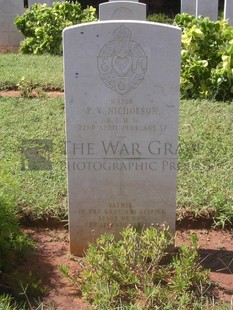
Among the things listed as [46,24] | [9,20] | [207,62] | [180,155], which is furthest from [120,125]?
[9,20]

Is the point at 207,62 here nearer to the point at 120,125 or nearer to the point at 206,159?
the point at 206,159

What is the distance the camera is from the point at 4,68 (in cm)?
844

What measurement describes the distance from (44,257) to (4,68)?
5.37 metres

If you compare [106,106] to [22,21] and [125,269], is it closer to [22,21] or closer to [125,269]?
[125,269]

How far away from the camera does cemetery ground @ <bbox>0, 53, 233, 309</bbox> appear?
3449 mm

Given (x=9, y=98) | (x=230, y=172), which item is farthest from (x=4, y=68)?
(x=230, y=172)

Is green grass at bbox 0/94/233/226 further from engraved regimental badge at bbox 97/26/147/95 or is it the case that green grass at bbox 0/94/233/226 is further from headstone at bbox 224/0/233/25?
headstone at bbox 224/0/233/25

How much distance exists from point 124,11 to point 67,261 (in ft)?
10.9

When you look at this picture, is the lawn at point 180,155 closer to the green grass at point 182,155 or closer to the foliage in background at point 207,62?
the green grass at point 182,155

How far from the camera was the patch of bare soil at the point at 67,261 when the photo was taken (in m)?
3.13

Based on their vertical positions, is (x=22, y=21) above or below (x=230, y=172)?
above

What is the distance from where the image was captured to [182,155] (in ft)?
16.3

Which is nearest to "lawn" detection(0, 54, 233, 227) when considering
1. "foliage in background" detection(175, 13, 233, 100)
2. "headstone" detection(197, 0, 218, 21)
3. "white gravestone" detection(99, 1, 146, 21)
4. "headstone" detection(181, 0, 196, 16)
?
"foliage in background" detection(175, 13, 233, 100)

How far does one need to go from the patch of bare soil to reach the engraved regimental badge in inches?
42.9
